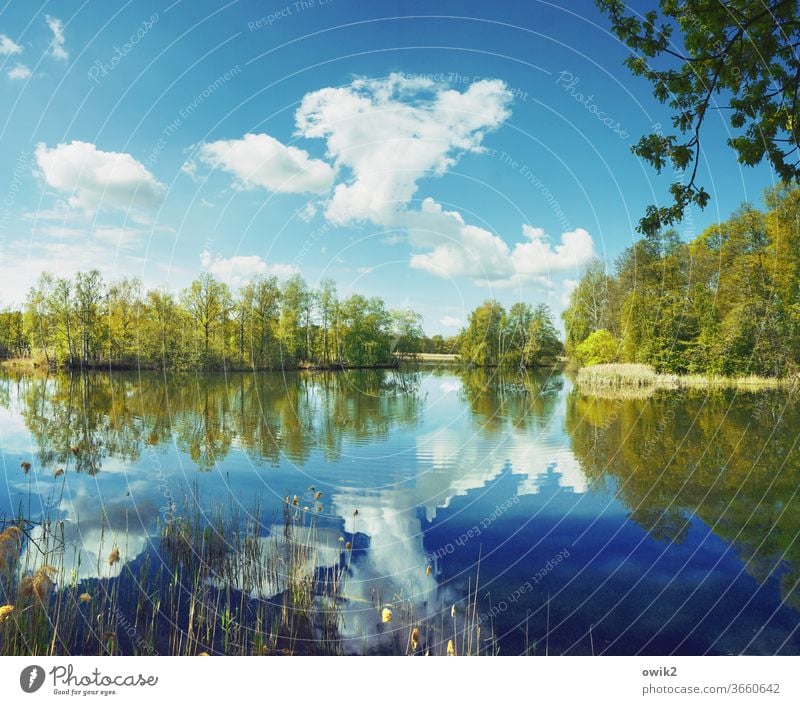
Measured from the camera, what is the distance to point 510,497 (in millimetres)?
11453

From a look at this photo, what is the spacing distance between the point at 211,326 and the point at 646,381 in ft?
128

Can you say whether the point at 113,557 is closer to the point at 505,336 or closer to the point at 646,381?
the point at 646,381

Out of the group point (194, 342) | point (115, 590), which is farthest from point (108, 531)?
point (194, 342)

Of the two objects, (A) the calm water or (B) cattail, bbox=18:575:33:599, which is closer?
(B) cattail, bbox=18:575:33:599

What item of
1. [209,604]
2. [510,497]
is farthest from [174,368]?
[209,604]

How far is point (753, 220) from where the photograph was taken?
39594mm

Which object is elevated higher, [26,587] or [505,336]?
[505,336]

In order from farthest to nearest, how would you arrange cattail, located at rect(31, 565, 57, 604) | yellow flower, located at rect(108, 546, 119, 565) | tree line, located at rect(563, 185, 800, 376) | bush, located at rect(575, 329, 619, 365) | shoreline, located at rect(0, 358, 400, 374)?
1. shoreline, located at rect(0, 358, 400, 374)
2. bush, located at rect(575, 329, 619, 365)
3. tree line, located at rect(563, 185, 800, 376)
4. yellow flower, located at rect(108, 546, 119, 565)
5. cattail, located at rect(31, 565, 57, 604)

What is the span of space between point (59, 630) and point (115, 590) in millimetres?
891

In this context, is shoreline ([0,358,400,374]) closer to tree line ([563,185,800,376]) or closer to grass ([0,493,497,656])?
tree line ([563,185,800,376])

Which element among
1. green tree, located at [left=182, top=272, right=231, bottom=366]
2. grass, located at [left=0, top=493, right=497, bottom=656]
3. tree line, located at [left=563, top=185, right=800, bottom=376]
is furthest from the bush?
grass, located at [left=0, top=493, right=497, bottom=656]

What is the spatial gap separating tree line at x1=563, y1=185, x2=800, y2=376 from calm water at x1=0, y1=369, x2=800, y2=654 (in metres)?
15.9

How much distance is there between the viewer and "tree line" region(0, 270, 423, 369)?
4253 cm
